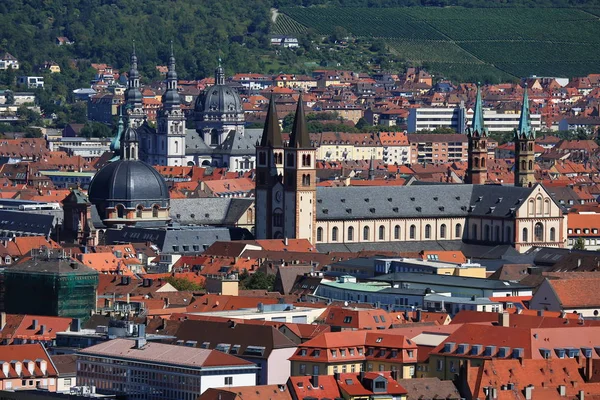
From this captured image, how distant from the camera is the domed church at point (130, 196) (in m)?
128

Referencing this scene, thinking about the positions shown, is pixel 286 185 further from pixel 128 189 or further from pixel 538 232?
pixel 538 232

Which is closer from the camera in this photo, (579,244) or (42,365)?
(42,365)

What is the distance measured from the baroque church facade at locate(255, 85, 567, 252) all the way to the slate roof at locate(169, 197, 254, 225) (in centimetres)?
642

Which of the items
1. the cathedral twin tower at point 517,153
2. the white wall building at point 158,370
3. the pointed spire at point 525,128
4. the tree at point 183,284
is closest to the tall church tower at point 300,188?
the cathedral twin tower at point 517,153

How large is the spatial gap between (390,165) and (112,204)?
65.2 meters

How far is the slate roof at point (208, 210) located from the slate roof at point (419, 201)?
284 inches

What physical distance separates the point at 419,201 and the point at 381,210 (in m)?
2.42

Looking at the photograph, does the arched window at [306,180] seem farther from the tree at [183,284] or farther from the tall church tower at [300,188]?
the tree at [183,284]

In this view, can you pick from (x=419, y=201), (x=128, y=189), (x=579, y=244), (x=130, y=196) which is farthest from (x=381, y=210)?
(x=128, y=189)

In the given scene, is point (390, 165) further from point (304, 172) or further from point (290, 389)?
point (290, 389)

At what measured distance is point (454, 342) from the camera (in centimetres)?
7462

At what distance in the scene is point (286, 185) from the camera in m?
123

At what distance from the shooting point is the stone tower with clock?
122 metres

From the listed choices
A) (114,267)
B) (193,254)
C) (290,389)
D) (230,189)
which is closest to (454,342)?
(290,389)
